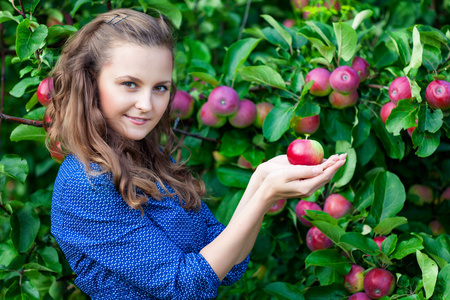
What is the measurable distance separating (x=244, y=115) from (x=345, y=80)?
0.33 metres

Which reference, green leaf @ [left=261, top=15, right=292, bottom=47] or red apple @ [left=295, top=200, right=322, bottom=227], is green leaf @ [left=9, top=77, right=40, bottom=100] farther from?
red apple @ [left=295, top=200, right=322, bottom=227]

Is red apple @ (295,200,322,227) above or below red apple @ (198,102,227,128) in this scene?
below

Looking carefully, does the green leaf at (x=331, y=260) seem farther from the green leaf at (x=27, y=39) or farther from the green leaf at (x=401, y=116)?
the green leaf at (x=27, y=39)

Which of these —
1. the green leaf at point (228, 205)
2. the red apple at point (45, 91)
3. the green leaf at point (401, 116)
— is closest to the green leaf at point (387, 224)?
the green leaf at point (401, 116)

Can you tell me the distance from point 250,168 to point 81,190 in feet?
2.40

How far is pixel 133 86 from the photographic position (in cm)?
114

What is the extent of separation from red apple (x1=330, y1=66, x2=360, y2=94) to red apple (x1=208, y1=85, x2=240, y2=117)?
0.30 metres

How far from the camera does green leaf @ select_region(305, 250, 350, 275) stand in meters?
1.36

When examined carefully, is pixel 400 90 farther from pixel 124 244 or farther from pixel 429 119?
pixel 124 244

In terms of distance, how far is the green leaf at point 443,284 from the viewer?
4.10 ft

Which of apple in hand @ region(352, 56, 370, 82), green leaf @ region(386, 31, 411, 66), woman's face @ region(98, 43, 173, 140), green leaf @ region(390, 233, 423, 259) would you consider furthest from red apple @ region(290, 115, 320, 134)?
woman's face @ region(98, 43, 173, 140)

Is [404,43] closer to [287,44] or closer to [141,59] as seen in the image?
[287,44]

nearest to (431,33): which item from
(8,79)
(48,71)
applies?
(48,71)

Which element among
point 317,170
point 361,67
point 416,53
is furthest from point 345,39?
point 317,170
